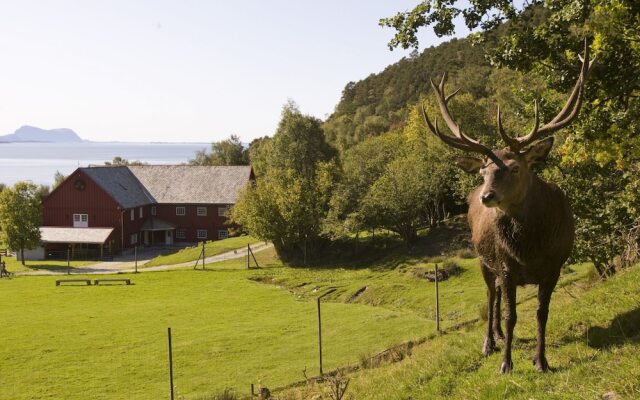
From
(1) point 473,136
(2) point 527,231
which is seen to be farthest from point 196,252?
(2) point 527,231

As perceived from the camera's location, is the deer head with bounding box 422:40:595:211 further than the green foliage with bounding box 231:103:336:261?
No

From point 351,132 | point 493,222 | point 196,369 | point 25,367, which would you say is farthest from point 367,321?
point 351,132

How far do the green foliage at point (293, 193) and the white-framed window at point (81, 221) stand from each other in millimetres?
18809

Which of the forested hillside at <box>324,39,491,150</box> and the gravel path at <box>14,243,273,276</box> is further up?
the forested hillside at <box>324,39,491,150</box>

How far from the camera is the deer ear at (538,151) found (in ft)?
23.4

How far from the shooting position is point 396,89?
124125mm

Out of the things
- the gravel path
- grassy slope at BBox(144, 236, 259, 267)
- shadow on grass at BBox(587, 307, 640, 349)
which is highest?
shadow on grass at BBox(587, 307, 640, 349)

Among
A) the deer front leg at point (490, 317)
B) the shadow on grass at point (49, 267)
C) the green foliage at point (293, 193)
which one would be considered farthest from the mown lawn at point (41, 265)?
the deer front leg at point (490, 317)

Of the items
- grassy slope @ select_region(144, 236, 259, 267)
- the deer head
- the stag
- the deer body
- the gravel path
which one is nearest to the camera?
the deer head

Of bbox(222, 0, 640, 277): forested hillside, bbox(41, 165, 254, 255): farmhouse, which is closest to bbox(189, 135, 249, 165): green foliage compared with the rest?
bbox(222, 0, 640, 277): forested hillside

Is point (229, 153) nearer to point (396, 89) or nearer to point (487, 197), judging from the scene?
point (396, 89)

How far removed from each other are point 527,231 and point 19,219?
187 feet

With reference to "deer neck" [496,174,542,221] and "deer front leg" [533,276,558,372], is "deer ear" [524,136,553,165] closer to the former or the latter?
"deer neck" [496,174,542,221]

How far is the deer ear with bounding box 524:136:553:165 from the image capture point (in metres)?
7.13
